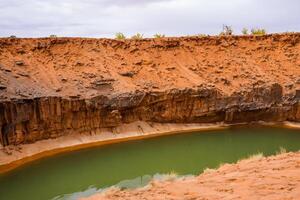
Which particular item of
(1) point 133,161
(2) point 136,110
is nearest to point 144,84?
(2) point 136,110

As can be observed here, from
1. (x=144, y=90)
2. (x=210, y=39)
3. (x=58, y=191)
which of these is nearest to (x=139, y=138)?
(x=144, y=90)

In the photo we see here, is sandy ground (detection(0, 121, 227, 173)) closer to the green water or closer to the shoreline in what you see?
the shoreline

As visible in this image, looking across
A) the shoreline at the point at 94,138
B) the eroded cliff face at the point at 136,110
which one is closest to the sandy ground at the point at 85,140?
the shoreline at the point at 94,138

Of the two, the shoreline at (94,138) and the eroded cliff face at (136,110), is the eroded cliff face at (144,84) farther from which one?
the shoreline at (94,138)

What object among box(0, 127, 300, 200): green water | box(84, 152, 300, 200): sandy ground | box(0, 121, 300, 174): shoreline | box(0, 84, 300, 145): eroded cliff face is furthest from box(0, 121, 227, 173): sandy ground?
box(84, 152, 300, 200): sandy ground

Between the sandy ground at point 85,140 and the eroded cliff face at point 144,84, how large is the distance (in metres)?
0.29

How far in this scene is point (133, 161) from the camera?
1577cm

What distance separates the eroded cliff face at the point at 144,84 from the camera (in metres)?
17.4

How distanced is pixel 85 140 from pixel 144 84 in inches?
174

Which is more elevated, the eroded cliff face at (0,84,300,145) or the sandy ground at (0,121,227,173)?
the eroded cliff face at (0,84,300,145)

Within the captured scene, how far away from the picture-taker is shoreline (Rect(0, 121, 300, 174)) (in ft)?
51.4

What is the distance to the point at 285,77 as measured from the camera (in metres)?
23.6

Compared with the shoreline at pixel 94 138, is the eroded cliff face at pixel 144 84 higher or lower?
higher

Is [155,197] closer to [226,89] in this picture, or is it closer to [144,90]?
[144,90]
